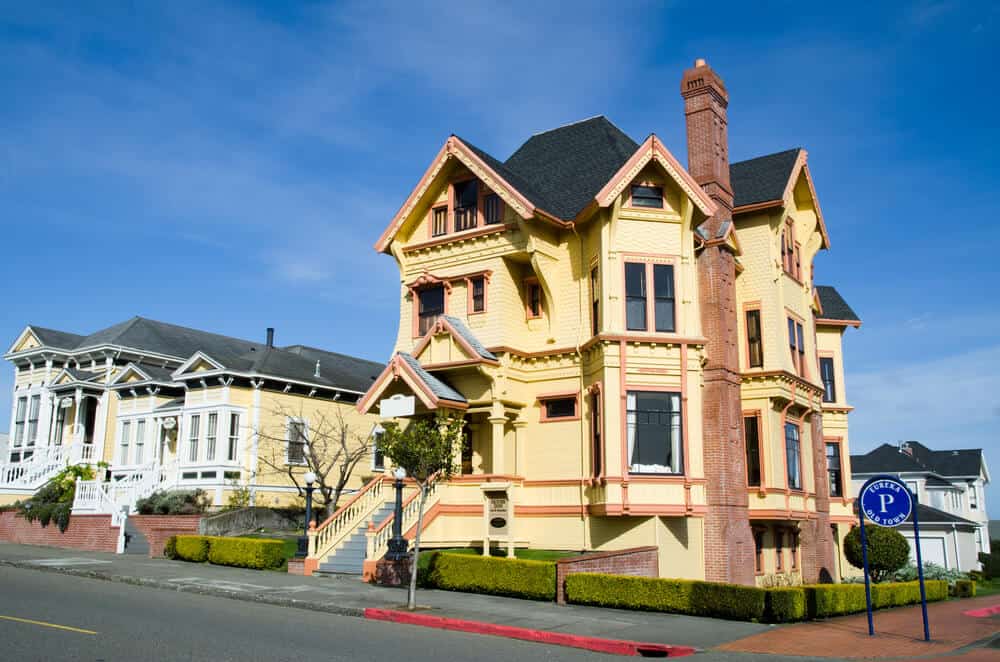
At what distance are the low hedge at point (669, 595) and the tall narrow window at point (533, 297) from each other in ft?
32.5

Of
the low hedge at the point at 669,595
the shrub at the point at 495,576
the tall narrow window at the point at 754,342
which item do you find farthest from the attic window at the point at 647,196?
the low hedge at the point at 669,595

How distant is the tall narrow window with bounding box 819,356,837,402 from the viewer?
35312mm

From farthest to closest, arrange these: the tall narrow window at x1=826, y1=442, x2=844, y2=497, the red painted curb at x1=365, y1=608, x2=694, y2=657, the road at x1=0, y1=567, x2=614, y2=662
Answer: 1. the tall narrow window at x1=826, y1=442, x2=844, y2=497
2. the red painted curb at x1=365, y1=608, x2=694, y2=657
3. the road at x1=0, y1=567, x2=614, y2=662

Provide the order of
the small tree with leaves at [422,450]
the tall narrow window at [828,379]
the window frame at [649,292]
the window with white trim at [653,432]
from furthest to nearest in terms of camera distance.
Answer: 1. the tall narrow window at [828,379]
2. the window frame at [649,292]
3. the window with white trim at [653,432]
4. the small tree with leaves at [422,450]

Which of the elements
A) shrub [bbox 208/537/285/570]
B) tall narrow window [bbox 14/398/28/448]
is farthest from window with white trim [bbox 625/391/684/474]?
tall narrow window [bbox 14/398/28/448]

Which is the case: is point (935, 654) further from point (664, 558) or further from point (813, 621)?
point (664, 558)

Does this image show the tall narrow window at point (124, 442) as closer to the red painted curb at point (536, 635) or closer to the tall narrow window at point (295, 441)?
the tall narrow window at point (295, 441)

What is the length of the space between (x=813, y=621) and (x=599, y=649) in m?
6.37

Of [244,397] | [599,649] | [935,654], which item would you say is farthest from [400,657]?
[244,397]

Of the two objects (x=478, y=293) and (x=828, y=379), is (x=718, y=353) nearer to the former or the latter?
(x=478, y=293)

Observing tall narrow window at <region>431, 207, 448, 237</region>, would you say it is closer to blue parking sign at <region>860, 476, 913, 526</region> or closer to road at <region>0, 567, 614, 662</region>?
road at <region>0, 567, 614, 662</region>

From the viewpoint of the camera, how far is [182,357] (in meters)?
42.8

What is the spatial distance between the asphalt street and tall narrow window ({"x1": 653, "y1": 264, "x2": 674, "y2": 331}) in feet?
39.0

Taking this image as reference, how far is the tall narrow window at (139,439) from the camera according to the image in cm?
3809
